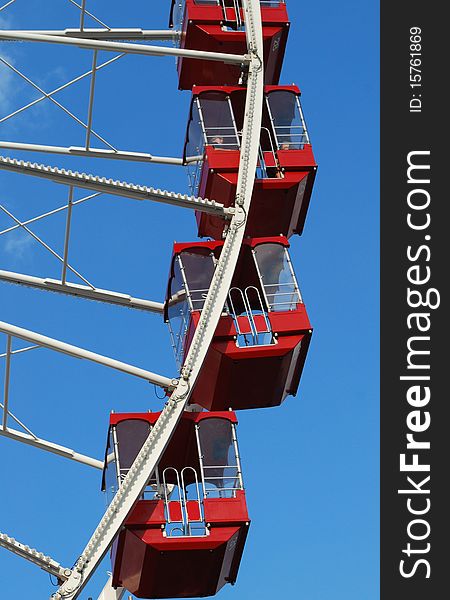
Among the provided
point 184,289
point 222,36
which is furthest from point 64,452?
point 222,36

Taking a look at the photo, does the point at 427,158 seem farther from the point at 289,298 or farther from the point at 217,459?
the point at 217,459

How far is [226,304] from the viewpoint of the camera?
18453 mm

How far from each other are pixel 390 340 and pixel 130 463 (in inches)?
136

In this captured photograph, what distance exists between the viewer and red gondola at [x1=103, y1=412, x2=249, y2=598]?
53.4ft

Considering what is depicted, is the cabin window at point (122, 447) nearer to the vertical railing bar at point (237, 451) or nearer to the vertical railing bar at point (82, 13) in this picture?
the vertical railing bar at point (237, 451)

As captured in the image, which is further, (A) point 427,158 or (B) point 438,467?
(A) point 427,158

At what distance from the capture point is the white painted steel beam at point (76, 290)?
19094mm

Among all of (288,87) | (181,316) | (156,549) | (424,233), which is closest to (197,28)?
(288,87)

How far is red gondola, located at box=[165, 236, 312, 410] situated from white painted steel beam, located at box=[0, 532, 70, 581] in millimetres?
3419

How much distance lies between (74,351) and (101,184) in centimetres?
224

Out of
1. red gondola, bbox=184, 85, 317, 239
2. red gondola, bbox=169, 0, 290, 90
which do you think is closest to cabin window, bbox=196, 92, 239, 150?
red gondola, bbox=184, 85, 317, 239

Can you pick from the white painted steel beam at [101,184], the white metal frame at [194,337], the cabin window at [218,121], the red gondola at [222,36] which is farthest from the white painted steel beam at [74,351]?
the red gondola at [222,36]

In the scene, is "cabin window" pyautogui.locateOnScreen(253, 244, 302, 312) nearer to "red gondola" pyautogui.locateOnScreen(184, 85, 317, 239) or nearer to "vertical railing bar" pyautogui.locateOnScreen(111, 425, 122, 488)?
"red gondola" pyautogui.locateOnScreen(184, 85, 317, 239)

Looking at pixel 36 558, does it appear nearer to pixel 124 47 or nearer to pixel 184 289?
pixel 184 289
